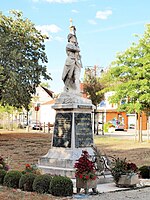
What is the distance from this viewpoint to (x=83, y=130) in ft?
43.8

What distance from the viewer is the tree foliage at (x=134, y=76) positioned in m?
28.8

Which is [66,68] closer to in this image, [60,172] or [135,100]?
[60,172]

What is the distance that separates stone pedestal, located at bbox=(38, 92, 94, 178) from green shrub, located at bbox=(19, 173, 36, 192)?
2204mm

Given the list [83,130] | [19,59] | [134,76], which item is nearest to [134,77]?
[134,76]

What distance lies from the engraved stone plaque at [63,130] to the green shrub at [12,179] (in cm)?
273

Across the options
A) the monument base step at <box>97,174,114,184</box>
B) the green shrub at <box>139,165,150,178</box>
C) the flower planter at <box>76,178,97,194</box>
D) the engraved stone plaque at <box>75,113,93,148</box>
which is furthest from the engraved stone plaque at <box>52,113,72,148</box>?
the flower planter at <box>76,178,97,194</box>

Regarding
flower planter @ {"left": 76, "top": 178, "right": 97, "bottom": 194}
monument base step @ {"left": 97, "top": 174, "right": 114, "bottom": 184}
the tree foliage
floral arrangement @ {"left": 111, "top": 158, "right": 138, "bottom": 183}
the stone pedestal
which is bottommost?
monument base step @ {"left": 97, "top": 174, "right": 114, "bottom": 184}

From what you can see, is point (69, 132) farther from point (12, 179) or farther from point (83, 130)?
point (12, 179)

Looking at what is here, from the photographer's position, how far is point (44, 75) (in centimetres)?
3750

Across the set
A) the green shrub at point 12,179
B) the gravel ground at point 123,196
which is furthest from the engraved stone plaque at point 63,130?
the gravel ground at point 123,196

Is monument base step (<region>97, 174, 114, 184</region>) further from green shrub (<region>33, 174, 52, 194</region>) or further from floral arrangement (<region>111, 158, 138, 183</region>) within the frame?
green shrub (<region>33, 174, 52, 194</region>)

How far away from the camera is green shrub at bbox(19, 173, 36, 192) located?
404 inches

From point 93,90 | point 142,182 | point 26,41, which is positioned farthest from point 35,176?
point 93,90

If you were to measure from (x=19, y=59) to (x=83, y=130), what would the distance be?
68.8 ft
